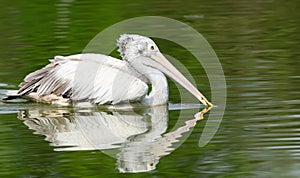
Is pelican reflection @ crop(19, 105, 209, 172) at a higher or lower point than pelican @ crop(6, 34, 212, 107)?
lower

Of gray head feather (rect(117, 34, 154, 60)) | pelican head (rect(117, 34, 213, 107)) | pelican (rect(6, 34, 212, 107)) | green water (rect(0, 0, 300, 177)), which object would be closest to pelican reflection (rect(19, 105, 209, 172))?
green water (rect(0, 0, 300, 177))

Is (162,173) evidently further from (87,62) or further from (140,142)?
(87,62)

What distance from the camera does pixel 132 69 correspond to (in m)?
8.63

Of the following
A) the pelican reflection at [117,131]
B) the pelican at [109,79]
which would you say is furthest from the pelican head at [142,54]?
the pelican reflection at [117,131]

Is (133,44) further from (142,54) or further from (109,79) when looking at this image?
(109,79)

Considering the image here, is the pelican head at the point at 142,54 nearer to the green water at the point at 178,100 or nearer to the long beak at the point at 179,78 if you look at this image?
the long beak at the point at 179,78

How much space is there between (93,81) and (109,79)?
161mm

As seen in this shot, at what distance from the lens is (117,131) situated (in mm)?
7324

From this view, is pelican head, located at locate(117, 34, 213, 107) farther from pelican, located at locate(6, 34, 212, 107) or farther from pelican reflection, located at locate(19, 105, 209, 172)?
pelican reflection, located at locate(19, 105, 209, 172)

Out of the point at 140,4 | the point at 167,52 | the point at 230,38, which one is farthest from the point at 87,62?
the point at 140,4

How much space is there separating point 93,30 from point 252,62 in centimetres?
309

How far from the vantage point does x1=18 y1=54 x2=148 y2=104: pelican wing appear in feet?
27.2

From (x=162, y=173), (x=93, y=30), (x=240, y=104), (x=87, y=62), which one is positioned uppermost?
(x=93, y=30)

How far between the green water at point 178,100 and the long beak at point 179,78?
19 cm
